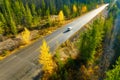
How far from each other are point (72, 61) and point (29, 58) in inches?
449

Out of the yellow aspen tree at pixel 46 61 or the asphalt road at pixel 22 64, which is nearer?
the yellow aspen tree at pixel 46 61

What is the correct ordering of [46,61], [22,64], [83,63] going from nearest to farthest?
[46,61] → [22,64] → [83,63]

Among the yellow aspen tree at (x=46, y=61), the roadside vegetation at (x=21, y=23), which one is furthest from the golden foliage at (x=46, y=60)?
the roadside vegetation at (x=21, y=23)

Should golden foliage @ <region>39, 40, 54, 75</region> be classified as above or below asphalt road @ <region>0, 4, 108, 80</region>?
above

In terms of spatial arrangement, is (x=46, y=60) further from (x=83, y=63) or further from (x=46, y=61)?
(x=83, y=63)

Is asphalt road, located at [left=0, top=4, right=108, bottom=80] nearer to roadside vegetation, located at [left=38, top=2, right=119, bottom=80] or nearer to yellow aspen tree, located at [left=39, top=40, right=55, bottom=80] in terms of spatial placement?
yellow aspen tree, located at [left=39, top=40, right=55, bottom=80]

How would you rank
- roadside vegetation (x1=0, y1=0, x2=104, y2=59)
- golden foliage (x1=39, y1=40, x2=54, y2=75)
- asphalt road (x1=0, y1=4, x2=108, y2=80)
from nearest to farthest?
1. golden foliage (x1=39, y1=40, x2=54, y2=75)
2. asphalt road (x1=0, y1=4, x2=108, y2=80)
3. roadside vegetation (x1=0, y1=0, x2=104, y2=59)

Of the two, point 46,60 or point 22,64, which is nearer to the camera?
point 46,60

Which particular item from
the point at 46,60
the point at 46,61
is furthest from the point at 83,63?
the point at 46,60

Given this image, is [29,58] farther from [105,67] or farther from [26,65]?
[105,67]

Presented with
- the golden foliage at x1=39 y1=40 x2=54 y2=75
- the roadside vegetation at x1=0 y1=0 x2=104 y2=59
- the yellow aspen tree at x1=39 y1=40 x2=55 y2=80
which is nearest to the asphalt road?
Result: the yellow aspen tree at x1=39 y1=40 x2=55 y2=80

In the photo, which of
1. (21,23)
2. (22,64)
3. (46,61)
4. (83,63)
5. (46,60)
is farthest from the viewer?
(21,23)

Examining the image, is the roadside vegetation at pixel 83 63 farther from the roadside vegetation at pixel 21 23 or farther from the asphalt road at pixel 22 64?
the roadside vegetation at pixel 21 23

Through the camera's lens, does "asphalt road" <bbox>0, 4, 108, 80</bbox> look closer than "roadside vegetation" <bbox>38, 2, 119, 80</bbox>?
Yes
